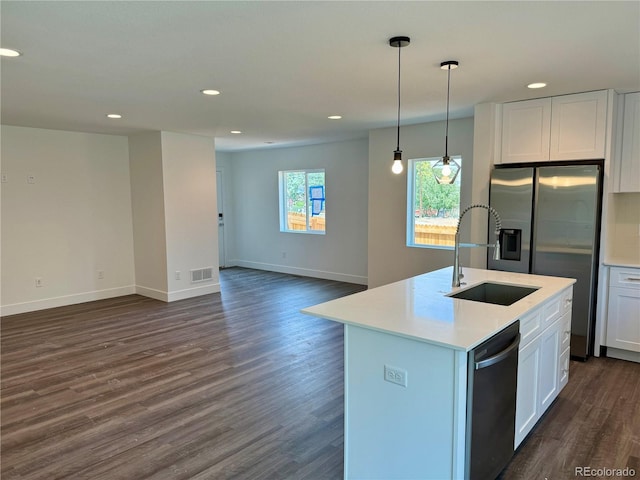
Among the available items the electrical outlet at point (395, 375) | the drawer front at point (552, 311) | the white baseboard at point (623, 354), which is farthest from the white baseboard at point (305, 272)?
the electrical outlet at point (395, 375)

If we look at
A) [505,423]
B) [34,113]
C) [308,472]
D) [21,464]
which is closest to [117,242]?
[34,113]

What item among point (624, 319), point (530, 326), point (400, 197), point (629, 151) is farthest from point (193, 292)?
point (629, 151)

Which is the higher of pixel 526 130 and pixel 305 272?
pixel 526 130

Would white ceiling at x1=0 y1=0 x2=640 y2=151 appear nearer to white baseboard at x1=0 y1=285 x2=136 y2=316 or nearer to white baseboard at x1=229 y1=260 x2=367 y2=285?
white baseboard at x1=0 y1=285 x2=136 y2=316

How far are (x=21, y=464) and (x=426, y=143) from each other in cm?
528

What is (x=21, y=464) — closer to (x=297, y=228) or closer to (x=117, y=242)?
(x=117, y=242)

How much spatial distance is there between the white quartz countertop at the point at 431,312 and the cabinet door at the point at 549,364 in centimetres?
27

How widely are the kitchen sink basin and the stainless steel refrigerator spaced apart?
121cm

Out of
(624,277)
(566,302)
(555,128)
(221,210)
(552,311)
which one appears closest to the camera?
(552,311)

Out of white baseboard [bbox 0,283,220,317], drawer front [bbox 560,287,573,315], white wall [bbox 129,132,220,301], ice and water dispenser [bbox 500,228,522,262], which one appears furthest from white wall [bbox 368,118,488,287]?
white baseboard [bbox 0,283,220,317]

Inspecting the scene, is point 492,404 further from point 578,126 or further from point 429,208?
point 429,208

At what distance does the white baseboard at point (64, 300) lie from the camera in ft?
18.2

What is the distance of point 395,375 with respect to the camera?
1986 millimetres

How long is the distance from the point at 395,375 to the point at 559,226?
9.21 feet
